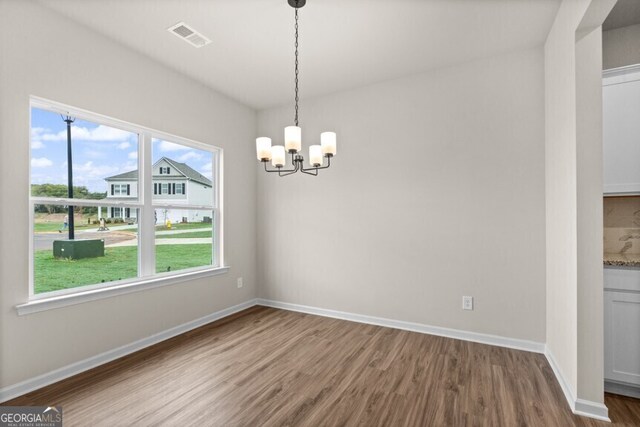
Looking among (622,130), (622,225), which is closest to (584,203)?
(622,130)

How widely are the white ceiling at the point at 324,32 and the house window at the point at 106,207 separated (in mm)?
843

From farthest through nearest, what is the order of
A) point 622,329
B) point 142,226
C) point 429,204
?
point 429,204 < point 142,226 < point 622,329

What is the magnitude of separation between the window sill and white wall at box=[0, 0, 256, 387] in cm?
5

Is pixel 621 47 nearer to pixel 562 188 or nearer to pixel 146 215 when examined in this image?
pixel 562 188

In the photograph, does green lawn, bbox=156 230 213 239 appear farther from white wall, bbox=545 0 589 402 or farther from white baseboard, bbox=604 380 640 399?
white baseboard, bbox=604 380 640 399

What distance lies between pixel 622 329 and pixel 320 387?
86.4 inches

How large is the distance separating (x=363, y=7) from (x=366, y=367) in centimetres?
296

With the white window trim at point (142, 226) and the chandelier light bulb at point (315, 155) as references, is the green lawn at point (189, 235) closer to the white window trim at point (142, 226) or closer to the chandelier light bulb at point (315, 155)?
the white window trim at point (142, 226)

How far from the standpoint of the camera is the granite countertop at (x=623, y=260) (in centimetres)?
206

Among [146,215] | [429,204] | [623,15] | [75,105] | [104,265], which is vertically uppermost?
[623,15]

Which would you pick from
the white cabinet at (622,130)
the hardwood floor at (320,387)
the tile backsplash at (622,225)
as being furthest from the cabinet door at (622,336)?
the white cabinet at (622,130)

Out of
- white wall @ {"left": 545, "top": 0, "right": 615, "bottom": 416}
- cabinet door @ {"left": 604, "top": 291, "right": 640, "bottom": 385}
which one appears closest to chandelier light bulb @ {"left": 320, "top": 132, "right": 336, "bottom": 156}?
white wall @ {"left": 545, "top": 0, "right": 615, "bottom": 416}

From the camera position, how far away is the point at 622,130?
7.23 feet

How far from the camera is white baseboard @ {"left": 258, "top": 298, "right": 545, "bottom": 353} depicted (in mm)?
2854
